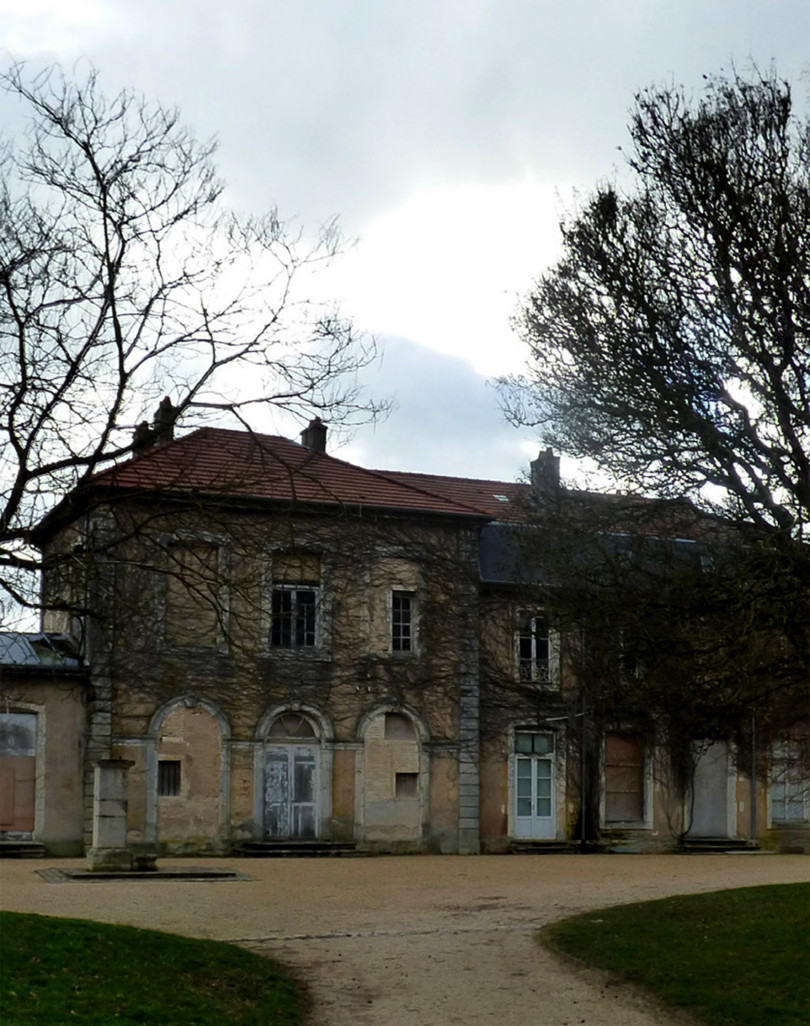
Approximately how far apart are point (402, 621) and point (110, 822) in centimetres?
1070

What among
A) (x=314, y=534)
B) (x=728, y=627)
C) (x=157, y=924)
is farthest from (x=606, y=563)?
(x=157, y=924)

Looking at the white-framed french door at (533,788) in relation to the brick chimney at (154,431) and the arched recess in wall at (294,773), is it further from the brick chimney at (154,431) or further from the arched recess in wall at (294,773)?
the brick chimney at (154,431)

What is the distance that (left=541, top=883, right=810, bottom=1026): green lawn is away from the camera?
35.7ft

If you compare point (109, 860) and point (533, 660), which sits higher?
point (533, 660)

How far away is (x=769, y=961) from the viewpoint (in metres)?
12.3

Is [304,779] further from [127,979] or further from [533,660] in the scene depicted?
[127,979]

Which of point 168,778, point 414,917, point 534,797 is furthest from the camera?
point 534,797

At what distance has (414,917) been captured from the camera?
653 inches

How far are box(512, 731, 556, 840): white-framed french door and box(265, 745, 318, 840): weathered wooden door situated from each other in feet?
15.9

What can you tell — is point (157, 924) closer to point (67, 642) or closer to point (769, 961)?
point (769, 961)

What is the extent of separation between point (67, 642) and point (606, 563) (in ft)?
57.4

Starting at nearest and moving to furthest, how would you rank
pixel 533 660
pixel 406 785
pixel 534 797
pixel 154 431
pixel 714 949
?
1. pixel 154 431
2. pixel 714 949
3. pixel 406 785
4. pixel 534 797
5. pixel 533 660

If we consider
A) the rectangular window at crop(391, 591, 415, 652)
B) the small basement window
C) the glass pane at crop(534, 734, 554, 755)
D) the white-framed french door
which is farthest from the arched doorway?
the glass pane at crop(534, 734, 554, 755)

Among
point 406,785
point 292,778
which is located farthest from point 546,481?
point 406,785
